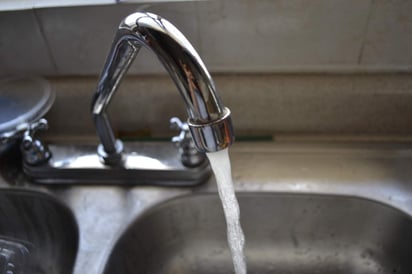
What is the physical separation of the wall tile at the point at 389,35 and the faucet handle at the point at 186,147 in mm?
301

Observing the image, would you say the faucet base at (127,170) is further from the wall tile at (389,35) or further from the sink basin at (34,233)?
the wall tile at (389,35)

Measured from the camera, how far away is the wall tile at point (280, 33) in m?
0.55

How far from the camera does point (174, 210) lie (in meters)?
0.59

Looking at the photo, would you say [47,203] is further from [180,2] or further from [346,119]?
[346,119]

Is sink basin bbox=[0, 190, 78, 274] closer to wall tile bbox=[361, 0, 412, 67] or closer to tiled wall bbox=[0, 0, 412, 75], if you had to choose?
tiled wall bbox=[0, 0, 412, 75]

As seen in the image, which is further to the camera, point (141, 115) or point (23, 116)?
point (141, 115)

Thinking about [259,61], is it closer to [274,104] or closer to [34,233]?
[274,104]

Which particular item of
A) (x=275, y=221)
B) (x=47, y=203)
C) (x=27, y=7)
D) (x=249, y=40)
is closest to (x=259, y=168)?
(x=275, y=221)

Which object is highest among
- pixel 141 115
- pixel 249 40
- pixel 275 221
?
pixel 249 40

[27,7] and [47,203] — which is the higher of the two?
[27,7]

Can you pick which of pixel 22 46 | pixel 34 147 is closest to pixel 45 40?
pixel 22 46

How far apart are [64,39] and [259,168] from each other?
39 centimetres

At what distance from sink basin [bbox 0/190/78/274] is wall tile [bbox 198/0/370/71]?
353 millimetres

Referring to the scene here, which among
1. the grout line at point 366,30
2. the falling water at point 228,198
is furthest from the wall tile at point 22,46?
the grout line at point 366,30
